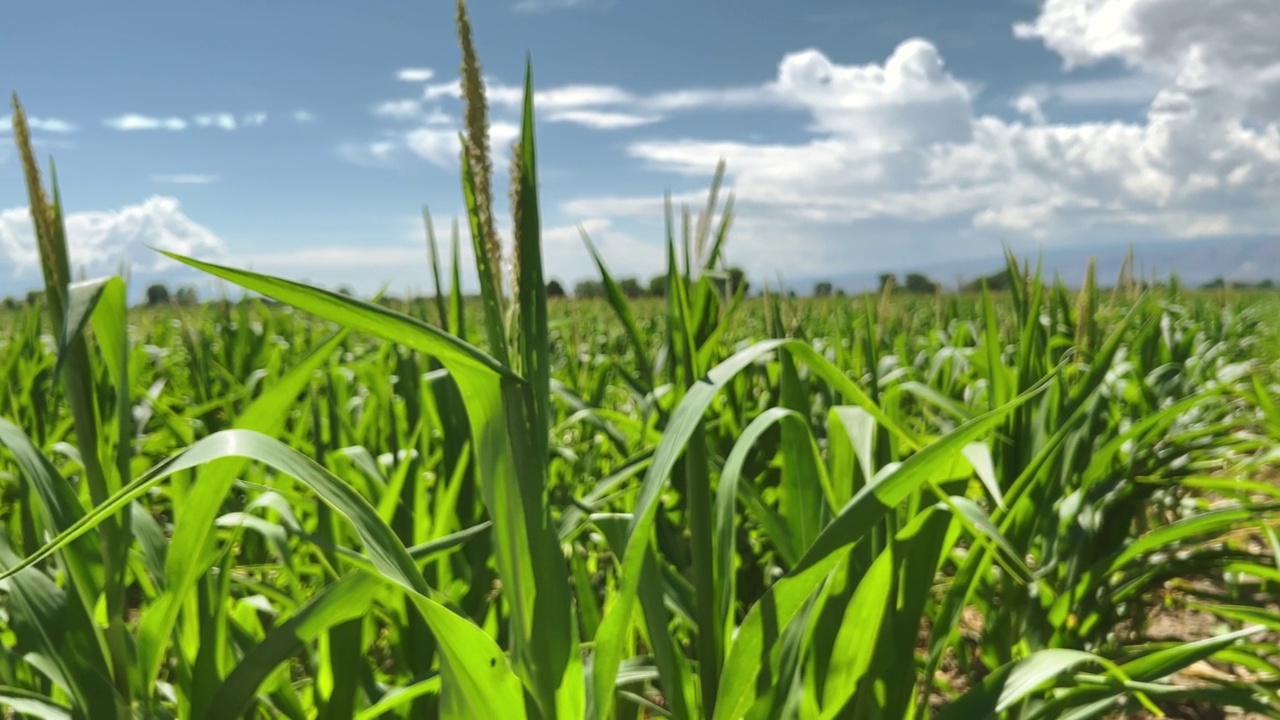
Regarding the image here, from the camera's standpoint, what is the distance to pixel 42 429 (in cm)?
196

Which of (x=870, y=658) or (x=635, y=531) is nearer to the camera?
(x=635, y=531)

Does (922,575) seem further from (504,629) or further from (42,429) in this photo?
(42,429)

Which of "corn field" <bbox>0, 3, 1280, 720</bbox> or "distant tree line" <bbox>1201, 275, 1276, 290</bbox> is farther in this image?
"distant tree line" <bbox>1201, 275, 1276, 290</bbox>

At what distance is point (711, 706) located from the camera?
40.1 inches

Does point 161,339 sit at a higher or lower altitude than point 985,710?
higher

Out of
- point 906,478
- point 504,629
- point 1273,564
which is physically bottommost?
point 1273,564

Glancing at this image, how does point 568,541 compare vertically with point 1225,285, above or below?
below

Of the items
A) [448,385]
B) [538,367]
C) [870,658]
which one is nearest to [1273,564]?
[870,658]

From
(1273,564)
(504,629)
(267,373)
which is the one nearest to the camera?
(504,629)

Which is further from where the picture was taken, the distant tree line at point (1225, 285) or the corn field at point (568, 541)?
the distant tree line at point (1225, 285)

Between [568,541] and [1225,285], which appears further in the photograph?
[1225,285]

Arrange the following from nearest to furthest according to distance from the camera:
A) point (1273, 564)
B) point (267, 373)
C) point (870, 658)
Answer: point (870, 658) → point (1273, 564) → point (267, 373)

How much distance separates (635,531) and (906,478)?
0.83 feet

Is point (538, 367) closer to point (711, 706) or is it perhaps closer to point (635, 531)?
point (635, 531)
